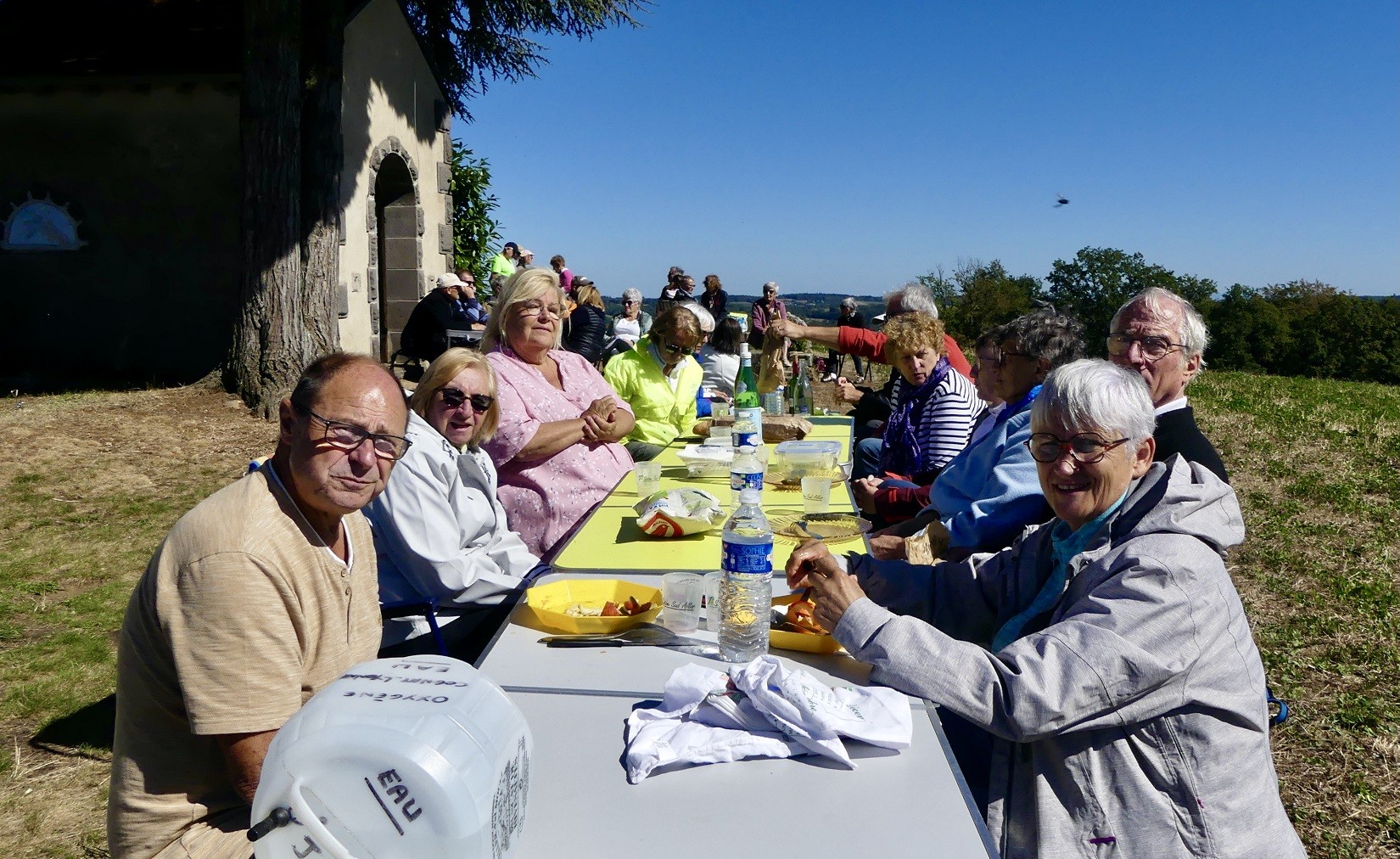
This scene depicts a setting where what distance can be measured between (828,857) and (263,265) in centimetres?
844

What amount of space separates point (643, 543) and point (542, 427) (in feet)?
3.47

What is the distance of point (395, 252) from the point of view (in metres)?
13.6

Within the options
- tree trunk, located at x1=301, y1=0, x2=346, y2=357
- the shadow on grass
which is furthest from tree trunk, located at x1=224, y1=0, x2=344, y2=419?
the shadow on grass

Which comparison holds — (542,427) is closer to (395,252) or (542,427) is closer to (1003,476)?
(1003,476)

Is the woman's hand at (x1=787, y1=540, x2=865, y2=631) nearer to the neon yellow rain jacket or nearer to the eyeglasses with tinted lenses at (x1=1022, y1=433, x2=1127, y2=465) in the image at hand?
the eyeglasses with tinted lenses at (x1=1022, y1=433, x2=1127, y2=465)

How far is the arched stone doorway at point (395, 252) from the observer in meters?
13.3

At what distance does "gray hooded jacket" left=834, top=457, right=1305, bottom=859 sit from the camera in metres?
1.72

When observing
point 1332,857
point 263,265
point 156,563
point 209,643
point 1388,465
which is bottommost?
point 1332,857

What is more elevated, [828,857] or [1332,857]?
[828,857]

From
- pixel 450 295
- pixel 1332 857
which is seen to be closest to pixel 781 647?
pixel 1332 857

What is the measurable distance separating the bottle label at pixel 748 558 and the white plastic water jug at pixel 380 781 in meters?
0.87

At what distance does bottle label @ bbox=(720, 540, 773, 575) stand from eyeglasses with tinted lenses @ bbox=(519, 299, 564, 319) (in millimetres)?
2374

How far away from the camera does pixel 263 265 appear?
852cm

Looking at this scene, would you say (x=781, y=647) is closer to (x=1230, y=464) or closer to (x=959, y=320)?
(x=1230, y=464)
